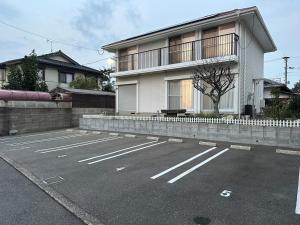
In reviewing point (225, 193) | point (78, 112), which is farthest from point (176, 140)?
point (78, 112)

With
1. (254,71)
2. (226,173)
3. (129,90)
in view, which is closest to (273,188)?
(226,173)

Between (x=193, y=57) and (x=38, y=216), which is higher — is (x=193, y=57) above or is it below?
above

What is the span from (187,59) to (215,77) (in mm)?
3212

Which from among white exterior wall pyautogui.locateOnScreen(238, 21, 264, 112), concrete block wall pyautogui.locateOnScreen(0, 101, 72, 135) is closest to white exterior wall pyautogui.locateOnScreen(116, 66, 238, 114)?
white exterior wall pyautogui.locateOnScreen(238, 21, 264, 112)

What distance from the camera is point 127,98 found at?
16.5m

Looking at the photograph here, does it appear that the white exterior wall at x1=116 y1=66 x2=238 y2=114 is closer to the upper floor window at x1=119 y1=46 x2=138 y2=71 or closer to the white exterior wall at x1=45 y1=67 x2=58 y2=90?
the upper floor window at x1=119 y1=46 x2=138 y2=71

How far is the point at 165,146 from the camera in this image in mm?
8891

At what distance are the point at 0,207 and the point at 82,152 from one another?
174 inches

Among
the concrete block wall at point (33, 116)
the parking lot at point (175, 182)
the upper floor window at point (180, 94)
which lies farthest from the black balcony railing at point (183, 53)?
the parking lot at point (175, 182)

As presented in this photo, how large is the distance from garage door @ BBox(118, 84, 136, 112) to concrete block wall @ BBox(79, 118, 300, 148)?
123 inches

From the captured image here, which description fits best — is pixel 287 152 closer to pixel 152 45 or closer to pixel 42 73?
pixel 152 45

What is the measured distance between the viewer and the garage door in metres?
16.2

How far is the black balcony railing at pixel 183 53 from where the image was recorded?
1184 centimetres

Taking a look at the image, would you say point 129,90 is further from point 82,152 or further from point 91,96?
point 82,152
